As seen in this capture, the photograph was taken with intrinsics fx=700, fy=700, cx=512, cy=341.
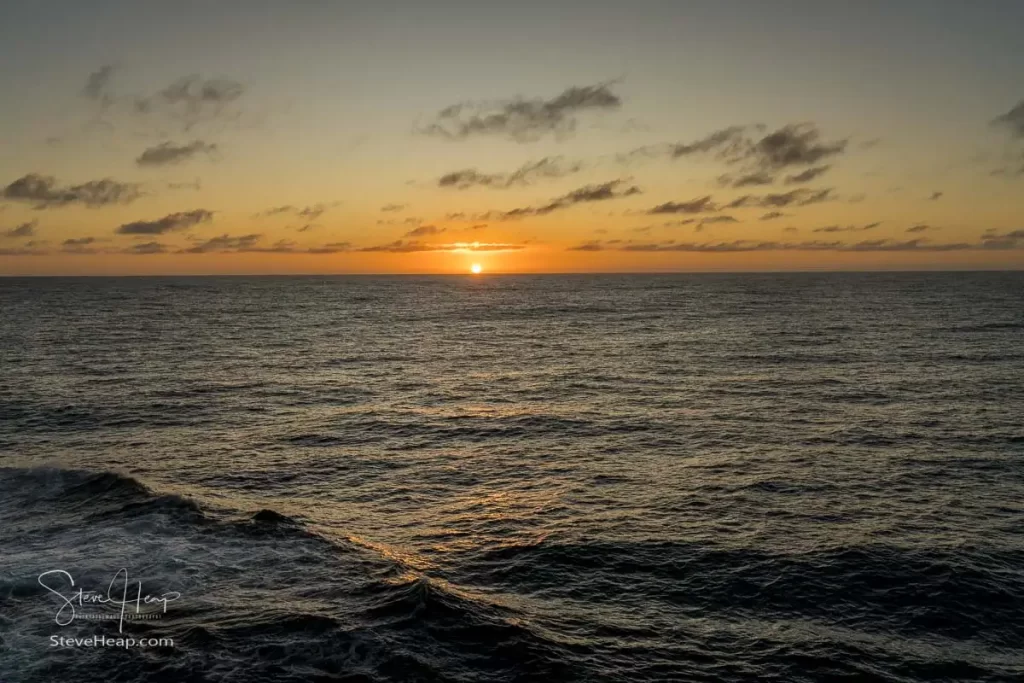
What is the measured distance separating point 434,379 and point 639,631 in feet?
155

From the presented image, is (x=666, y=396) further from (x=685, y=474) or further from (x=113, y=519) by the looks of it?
(x=113, y=519)

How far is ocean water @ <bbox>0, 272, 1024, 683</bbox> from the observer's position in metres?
19.4

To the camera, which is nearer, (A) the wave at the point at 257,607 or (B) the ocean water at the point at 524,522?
(A) the wave at the point at 257,607

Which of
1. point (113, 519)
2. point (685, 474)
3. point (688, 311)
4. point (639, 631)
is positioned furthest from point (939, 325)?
point (113, 519)

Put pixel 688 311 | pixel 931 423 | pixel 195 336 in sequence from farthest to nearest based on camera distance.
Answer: pixel 688 311, pixel 195 336, pixel 931 423

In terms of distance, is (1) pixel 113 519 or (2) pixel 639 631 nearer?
(2) pixel 639 631

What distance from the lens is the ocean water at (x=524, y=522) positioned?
1939 centimetres

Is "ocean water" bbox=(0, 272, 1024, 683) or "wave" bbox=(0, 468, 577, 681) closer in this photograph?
"wave" bbox=(0, 468, 577, 681)

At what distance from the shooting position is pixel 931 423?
44969 mm

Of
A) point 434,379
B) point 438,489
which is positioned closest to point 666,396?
point 434,379

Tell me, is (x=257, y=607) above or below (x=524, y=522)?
above

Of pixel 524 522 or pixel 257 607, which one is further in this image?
pixel 524 522

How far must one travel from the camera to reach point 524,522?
29250 mm

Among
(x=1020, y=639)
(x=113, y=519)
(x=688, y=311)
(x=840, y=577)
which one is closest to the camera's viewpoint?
(x=1020, y=639)
